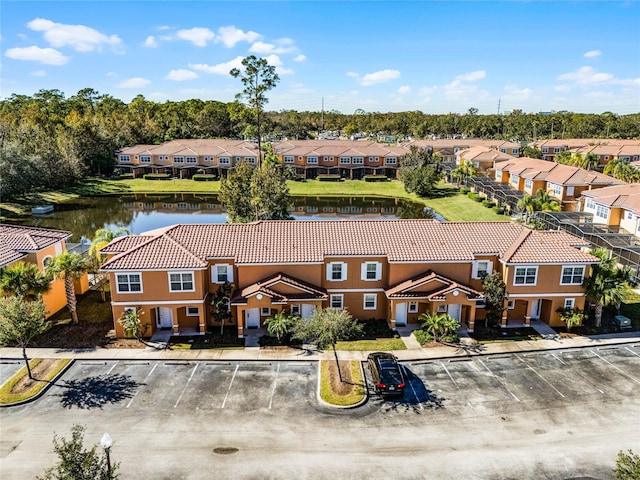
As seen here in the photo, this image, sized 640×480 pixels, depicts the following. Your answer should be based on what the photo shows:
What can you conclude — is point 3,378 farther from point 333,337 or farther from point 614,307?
point 614,307

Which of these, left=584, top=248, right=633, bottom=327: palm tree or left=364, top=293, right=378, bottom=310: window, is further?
left=364, top=293, right=378, bottom=310: window

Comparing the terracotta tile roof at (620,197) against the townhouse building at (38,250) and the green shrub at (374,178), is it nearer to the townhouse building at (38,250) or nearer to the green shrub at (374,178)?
the green shrub at (374,178)

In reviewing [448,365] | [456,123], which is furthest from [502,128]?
[448,365]

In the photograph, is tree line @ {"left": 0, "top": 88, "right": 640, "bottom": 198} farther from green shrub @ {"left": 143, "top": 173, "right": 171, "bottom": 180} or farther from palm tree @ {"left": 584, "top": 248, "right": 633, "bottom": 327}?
palm tree @ {"left": 584, "top": 248, "right": 633, "bottom": 327}

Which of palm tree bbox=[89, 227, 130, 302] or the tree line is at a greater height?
the tree line

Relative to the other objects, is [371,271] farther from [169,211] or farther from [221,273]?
[169,211]

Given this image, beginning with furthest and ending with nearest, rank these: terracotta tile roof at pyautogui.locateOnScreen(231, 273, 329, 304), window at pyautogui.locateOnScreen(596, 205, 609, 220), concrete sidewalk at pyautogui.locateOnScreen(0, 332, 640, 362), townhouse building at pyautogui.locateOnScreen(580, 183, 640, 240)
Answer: window at pyautogui.locateOnScreen(596, 205, 609, 220) < townhouse building at pyautogui.locateOnScreen(580, 183, 640, 240) < terracotta tile roof at pyautogui.locateOnScreen(231, 273, 329, 304) < concrete sidewalk at pyautogui.locateOnScreen(0, 332, 640, 362)

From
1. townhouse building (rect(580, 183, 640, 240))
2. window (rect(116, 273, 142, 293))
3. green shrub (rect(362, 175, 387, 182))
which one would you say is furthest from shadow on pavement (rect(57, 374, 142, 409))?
green shrub (rect(362, 175, 387, 182))
